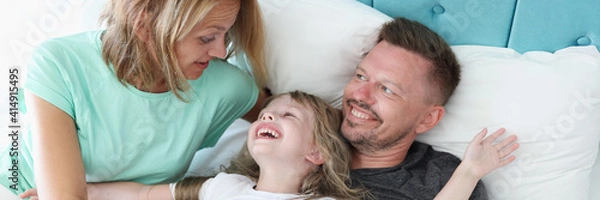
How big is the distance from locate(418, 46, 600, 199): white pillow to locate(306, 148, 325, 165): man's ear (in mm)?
385

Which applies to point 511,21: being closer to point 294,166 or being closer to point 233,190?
point 294,166

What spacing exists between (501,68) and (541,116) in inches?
6.4

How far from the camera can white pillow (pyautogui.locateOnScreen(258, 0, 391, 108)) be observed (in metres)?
1.61

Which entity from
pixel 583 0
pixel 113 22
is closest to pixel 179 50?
pixel 113 22

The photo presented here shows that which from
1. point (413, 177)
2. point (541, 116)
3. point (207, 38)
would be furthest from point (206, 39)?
point (541, 116)

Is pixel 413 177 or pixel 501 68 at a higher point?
pixel 501 68

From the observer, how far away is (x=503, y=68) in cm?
153

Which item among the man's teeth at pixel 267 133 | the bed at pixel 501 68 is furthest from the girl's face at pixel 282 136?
the bed at pixel 501 68

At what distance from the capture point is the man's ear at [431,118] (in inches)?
60.2

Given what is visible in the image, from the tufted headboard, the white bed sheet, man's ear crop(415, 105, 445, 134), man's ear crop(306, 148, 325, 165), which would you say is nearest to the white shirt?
man's ear crop(306, 148, 325, 165)

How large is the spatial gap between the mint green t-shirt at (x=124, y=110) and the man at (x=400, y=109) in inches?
12.1

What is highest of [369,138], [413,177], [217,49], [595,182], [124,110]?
[217,49]

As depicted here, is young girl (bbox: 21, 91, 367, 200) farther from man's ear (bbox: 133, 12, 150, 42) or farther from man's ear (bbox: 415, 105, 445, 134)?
man's ear (bbox: 133, 12, 150, 42)

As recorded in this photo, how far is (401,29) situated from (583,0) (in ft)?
1.51
